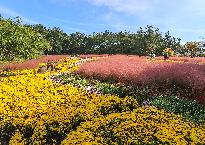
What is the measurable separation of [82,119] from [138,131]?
3349mm

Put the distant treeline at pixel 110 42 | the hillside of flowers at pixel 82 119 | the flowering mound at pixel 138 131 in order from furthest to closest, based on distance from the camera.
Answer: the distant treeline at pixel 110 42 → the hillside of flowers at pixel 82 119 → the flowering mound at pixel 138 131

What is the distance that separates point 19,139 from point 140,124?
14.5 feet

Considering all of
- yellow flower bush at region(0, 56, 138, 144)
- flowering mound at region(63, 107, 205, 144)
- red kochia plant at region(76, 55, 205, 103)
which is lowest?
yellow flower bush at region(0, 56, 138, 144)

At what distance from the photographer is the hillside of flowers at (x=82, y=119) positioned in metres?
10.0

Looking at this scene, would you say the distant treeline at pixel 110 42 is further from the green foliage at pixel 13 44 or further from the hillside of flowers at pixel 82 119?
the hillside of flowers at pixel 82 119

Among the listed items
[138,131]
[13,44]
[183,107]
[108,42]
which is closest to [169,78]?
[183,107]

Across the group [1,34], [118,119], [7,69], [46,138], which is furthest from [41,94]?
[7,69]

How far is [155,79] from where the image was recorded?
1759 cm

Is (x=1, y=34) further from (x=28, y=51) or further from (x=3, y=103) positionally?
(x=3, y=103)

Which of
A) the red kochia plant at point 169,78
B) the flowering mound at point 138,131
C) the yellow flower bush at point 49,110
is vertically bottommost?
the yellow flower bush at point 49,110

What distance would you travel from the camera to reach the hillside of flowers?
10.0m

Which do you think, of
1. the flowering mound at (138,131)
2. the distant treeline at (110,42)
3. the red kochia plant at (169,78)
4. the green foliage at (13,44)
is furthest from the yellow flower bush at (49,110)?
the distant treeline at (110,42)

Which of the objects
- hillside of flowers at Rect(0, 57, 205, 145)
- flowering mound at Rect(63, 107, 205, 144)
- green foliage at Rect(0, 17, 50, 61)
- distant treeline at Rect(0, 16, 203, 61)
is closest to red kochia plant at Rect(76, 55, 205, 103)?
hillside of flowers at Rect(0, 57, 205, 145)

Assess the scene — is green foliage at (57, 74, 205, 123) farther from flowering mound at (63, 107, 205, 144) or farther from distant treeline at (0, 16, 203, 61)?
distant treeline at (0, 16, 203, 61)
